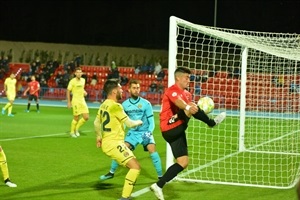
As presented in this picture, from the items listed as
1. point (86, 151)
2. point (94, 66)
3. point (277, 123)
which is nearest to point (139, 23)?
point (94, 66)

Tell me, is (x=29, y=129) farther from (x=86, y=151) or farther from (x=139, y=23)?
(x=139, y=23)

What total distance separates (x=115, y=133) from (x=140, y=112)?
225 cm

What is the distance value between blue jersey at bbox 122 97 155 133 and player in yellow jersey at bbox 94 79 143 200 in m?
2.09

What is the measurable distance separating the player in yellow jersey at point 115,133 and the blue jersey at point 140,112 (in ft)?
6.87

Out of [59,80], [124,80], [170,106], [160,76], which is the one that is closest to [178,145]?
[170,106]

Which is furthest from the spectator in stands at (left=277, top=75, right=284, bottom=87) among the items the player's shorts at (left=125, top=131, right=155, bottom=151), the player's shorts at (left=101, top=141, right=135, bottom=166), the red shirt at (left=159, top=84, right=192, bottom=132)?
the player's shorts at (left=101, top=141, right=135, bottom=166)

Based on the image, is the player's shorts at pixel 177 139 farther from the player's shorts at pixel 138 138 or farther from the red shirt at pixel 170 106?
the player's shorts at pixel 138 138

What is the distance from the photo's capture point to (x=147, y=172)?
11992 mm

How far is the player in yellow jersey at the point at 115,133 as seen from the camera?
8.50m

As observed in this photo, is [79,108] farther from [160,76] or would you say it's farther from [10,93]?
[160,76]

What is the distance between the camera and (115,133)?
8.65 m

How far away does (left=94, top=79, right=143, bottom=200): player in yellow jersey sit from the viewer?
850 centimetres

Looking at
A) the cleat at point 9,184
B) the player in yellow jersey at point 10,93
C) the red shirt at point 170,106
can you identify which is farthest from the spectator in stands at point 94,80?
the red shirt at point 170,106

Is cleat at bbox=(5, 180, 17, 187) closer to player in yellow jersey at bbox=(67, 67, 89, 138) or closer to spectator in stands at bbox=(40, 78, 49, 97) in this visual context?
player in yellow jersey at bbox=(67, 67, 89, 138)
